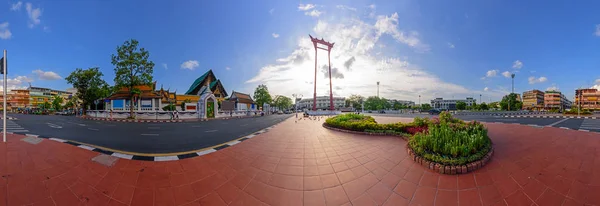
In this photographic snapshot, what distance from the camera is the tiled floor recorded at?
9.38 feet

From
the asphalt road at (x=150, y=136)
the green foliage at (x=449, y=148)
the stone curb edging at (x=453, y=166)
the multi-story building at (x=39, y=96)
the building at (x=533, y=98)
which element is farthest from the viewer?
the building at (x=533, y=98)

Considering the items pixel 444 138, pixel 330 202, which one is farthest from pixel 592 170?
pixel 330 202

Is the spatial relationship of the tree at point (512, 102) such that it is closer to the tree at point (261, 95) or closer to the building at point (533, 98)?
the building at point (533, 98)

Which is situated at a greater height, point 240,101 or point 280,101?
point 280,101

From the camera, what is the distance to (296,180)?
344cm

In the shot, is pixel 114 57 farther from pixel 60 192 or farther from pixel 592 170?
pixel 592 170

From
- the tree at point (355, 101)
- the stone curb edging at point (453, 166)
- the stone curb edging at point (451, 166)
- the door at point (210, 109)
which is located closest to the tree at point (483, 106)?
the tree at point (355, 101)

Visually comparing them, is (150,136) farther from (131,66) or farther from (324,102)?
Answer: (324,102)

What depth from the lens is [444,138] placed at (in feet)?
14.5

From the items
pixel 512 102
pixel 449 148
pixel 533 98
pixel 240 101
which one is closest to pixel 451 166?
pixel 449 148

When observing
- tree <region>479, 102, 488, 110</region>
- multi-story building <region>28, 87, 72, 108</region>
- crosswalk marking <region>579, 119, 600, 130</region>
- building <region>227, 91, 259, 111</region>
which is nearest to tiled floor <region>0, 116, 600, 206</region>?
crosswalk marking <region>579, 119, 600, 130</region>

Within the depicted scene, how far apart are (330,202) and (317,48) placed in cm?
3225

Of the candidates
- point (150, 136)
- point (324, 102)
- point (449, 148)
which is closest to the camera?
point (449, 148)

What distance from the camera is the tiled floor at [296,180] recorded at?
9.38 ft
